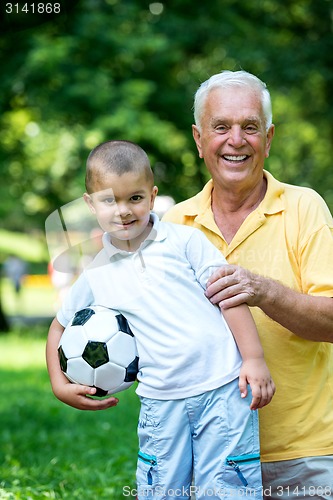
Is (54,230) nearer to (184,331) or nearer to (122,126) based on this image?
(184,331)

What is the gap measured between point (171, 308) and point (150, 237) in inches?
11.6

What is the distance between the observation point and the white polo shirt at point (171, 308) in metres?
3.02

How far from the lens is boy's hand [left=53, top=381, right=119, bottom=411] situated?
3098mm

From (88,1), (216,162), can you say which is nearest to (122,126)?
(88,1)

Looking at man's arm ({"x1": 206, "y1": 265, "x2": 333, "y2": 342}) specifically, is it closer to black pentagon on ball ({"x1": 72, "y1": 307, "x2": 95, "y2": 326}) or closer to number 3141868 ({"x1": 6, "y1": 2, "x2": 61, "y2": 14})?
black pentagon on ball ({"x1": 72, "y1": 307, "x2": 95, "y2": 326})

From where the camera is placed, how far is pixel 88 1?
40.8 feet

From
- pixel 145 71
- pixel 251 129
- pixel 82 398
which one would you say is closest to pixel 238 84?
pixel 251 129

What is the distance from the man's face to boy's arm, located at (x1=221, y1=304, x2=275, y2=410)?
69 centimetres

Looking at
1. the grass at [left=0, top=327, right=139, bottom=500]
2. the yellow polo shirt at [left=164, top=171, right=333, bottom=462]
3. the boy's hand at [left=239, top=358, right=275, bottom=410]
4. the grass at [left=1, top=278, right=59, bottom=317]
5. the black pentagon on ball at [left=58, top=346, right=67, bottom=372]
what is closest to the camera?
the boy's hand at [left=239, top=358, right=275, bottom=410]

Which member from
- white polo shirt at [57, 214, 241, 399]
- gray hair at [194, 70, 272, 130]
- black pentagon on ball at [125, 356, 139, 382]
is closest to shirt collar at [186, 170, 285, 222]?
gray hair at [194, 70, 272, 130]

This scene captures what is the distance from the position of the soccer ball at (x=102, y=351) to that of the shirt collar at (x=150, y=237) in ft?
0.76

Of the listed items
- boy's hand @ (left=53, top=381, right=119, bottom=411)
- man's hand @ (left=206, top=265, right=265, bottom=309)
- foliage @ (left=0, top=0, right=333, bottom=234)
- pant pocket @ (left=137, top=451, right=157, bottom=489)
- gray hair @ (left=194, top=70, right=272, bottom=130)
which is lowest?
pant pocket @ (left=137, top=451, right=157, bottom=489)

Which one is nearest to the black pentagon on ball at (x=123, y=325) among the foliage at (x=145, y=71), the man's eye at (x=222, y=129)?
the man's eye at (x=222, y=129)

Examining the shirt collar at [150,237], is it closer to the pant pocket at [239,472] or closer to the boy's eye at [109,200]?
the boy's eye at [109,200]
